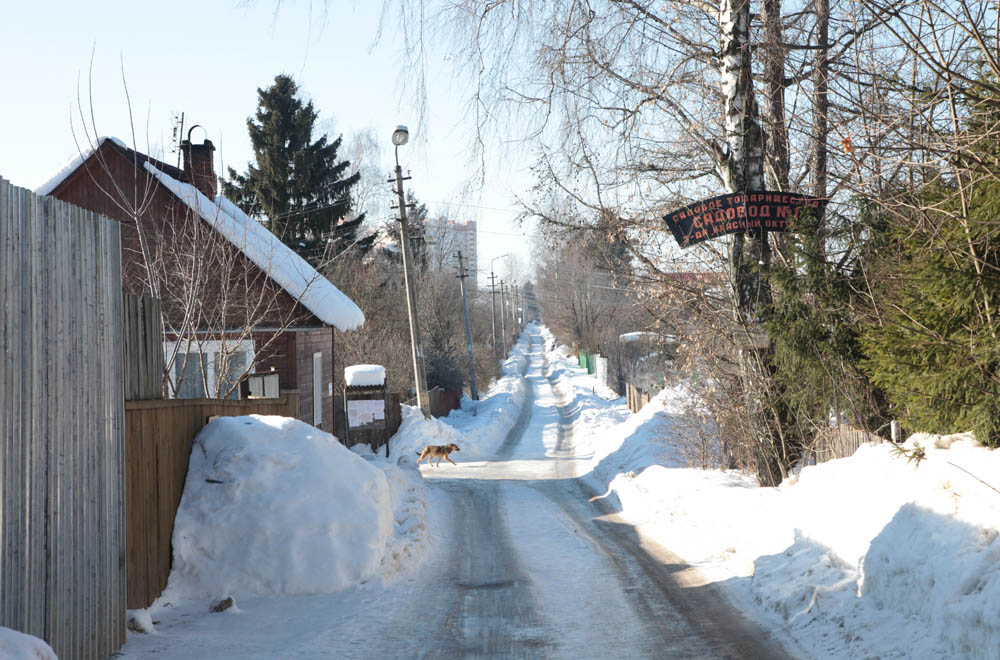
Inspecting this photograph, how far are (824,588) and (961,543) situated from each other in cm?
135

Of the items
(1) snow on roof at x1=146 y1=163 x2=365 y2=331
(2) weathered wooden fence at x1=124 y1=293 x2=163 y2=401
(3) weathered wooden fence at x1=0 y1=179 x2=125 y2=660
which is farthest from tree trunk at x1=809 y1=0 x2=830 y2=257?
(1) snow on roof at x1=146 y1=163 x2=365 y2=331

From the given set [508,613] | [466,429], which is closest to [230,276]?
[508,613]

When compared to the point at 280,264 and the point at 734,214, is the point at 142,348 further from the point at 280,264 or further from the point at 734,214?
the point at 280,264

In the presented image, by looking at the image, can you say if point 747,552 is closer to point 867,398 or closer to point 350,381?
point 867,398

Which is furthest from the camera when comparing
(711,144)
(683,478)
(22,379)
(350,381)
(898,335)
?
(350,381)

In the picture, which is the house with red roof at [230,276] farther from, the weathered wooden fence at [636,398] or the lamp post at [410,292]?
the weathered wooden fence at [636,398]

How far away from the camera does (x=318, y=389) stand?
20703 mm

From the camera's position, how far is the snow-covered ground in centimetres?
524

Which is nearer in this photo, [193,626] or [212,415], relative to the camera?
[193,626]

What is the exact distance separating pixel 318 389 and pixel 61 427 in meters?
15.9

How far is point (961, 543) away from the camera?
5133mm

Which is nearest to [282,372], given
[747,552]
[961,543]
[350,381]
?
[350,381]

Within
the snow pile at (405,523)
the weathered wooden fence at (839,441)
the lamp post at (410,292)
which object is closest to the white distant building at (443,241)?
the lamp post at (410,292)

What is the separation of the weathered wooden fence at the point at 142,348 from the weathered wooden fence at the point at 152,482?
0.42 ft
